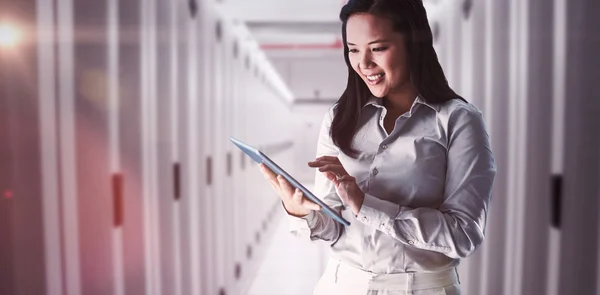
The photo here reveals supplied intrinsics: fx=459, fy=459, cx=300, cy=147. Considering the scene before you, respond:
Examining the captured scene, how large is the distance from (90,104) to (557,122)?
1430 millimetres

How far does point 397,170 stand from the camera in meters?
1.13

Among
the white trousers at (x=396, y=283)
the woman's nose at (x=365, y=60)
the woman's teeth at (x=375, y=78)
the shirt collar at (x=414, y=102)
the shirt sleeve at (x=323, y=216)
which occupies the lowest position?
the white trousers at (x=396, y=283)

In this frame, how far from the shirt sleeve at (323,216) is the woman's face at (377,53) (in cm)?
17

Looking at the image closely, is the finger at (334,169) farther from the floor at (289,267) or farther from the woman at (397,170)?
the floor at (289,267)

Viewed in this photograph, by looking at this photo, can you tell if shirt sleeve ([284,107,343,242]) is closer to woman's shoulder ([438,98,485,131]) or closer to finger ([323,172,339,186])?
finger ([323,172,339,186])

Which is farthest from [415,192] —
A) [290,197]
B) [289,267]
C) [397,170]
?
[289,267]

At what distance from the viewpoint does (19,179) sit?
98 cm

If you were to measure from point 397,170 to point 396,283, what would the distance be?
0.92ft

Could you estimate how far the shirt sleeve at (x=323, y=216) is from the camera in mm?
1194

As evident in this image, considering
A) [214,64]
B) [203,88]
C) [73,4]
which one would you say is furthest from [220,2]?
[73,4]

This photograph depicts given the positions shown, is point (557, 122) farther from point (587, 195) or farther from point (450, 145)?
point (450, 145)

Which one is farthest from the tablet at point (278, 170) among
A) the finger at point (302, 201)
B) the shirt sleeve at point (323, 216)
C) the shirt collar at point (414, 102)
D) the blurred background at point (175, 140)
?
the blurred background at point (175, 140)

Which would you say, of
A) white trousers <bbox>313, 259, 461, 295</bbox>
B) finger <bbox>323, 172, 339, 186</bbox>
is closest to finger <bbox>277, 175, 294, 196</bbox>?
finger <bbox>323, 172, 339, 186</bbox>

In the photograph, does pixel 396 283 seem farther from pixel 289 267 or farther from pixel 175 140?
pixel 289 267
